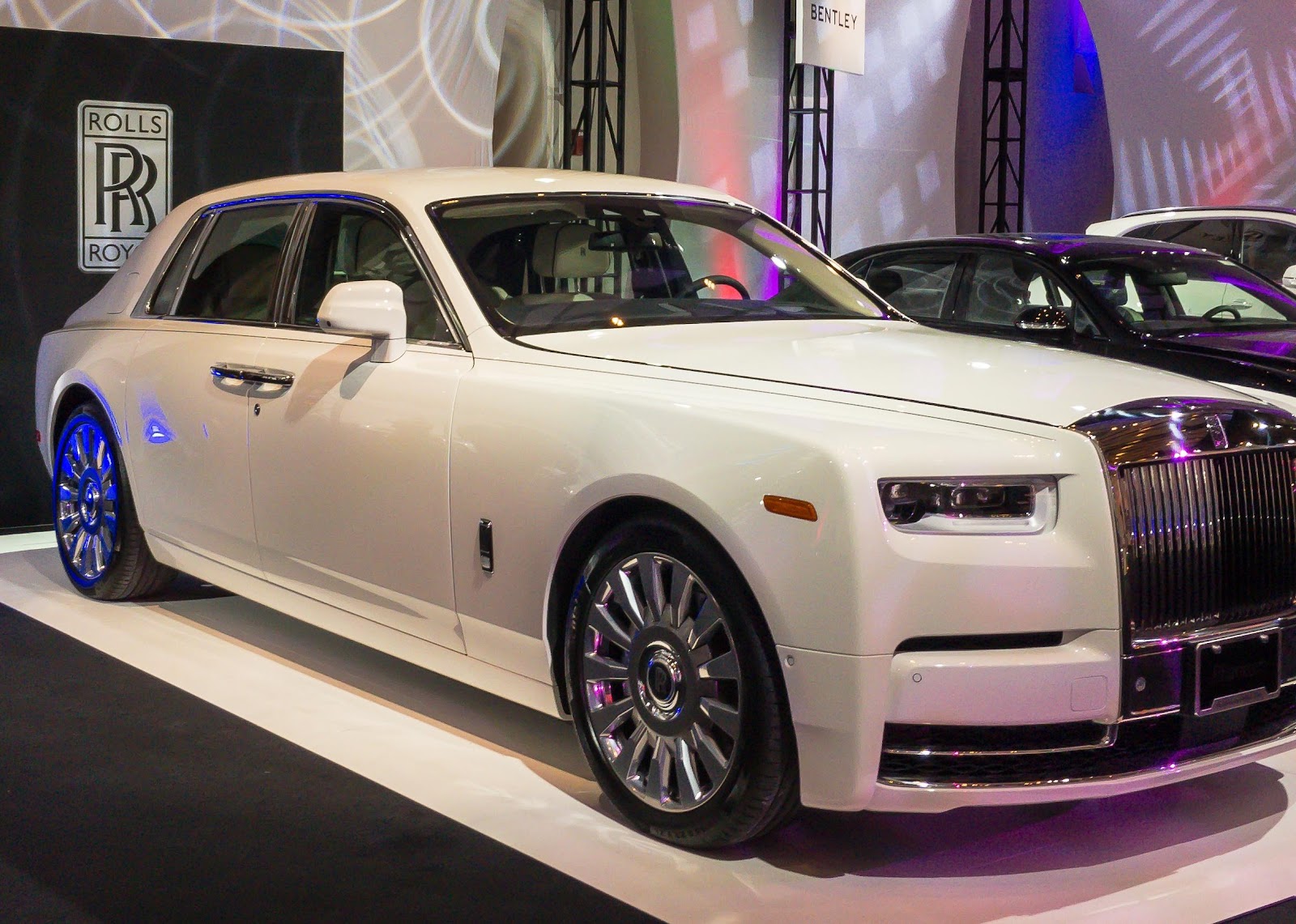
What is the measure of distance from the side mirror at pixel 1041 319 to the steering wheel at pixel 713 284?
210 centimetres

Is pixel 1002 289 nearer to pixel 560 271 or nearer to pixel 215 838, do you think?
pixel 560 271

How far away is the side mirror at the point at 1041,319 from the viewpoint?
20.6 feet

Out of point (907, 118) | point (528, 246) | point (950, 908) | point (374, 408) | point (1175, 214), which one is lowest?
point (950, 908)

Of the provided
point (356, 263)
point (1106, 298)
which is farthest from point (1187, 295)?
point (356, 263)

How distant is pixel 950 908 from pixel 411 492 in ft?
5.46

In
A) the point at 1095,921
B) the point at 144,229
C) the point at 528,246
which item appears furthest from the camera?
the point at 144,229

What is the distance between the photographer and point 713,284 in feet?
14.7

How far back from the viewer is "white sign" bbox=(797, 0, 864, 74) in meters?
12.0

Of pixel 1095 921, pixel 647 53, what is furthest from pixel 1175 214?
pixel 1095 921

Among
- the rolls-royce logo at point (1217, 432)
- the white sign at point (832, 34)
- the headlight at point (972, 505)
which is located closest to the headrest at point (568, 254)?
the headlight at point (972, 505)

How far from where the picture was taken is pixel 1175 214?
9.59 metres

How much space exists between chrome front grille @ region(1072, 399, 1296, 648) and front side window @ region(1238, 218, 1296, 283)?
6915 mm

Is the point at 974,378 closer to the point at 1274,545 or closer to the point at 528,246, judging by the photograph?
the point at 1274,545

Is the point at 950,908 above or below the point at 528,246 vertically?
below
